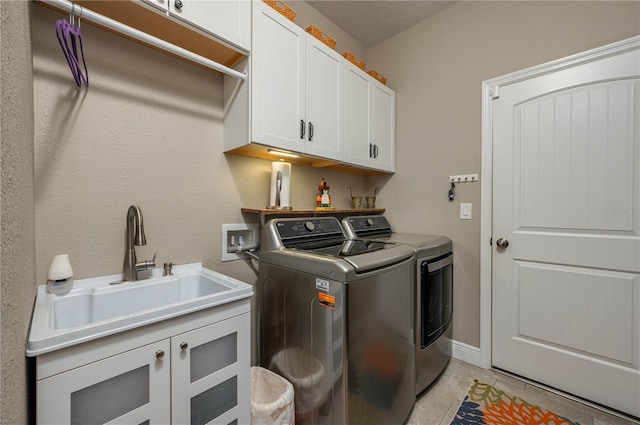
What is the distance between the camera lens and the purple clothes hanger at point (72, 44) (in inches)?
38.6

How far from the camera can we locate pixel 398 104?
2521 mm

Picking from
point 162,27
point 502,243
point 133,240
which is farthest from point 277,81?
point 502,243

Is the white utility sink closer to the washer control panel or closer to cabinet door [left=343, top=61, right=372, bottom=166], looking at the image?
the washer control panel

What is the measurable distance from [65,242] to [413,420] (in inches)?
78.5

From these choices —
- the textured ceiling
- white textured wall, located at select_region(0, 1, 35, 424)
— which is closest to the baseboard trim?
white textured wall, located at select_region(0, 1, 35, 424)

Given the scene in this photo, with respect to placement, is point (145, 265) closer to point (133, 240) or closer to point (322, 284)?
point (133, 240)

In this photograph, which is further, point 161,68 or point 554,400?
point 554,400

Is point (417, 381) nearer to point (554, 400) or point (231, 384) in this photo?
point (554, 400)

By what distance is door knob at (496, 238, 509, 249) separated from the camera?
6.35 ft

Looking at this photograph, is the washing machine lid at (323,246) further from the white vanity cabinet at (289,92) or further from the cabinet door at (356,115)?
the cabinet door at (356,115)

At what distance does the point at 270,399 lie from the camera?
1.41 meters

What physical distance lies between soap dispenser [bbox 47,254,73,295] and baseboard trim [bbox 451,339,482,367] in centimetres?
253

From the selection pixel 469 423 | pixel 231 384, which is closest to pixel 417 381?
pixel 469 423

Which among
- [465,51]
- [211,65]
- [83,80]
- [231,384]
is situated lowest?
[231,384]
